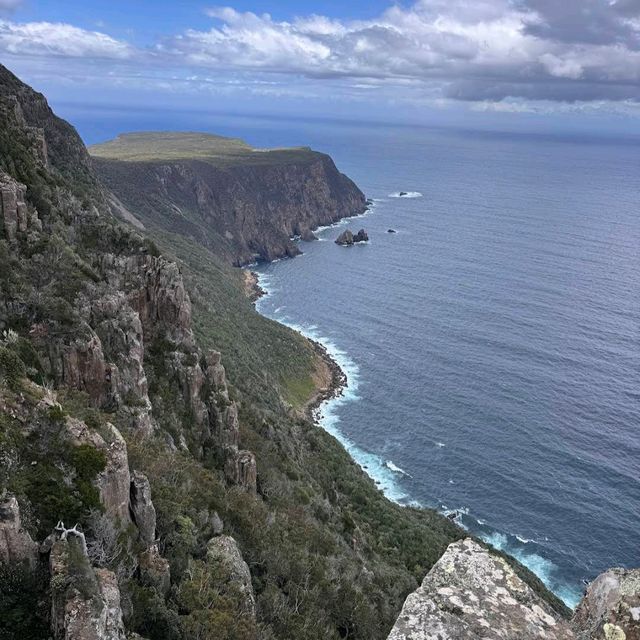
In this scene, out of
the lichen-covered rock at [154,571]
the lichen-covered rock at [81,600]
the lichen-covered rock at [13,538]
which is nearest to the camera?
the lichen-covered rock at [81,600]

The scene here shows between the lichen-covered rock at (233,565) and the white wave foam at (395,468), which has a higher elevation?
the lichen-covered rock at (233,565)

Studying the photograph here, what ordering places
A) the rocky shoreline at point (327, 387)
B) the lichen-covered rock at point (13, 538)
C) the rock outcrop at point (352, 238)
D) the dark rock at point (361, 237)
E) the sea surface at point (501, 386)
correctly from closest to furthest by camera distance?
1. the lichen-covered rock at point (13, 538)
2. the sea surface at point (501, 386)
3. the rocky shoreline at point (327, 387)
4. the rock outcrop at point (352, 238)
5. the dark rock at point (361, 237)

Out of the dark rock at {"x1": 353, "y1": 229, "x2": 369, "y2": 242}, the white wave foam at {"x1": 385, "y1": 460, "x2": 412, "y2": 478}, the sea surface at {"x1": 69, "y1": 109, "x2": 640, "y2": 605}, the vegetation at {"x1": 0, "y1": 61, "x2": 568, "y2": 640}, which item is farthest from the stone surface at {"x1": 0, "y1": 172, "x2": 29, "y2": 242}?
the dark rock at {"x1": 353, "y1": 229, "x2": 369, "y2": 242}

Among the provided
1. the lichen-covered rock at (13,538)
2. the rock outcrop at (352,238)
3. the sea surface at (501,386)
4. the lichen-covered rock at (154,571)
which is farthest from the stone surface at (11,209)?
the rock outcrop at (352,238)

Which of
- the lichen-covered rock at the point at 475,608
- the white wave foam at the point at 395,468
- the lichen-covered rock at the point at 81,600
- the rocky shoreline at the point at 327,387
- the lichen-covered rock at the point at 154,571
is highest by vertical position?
the lichen-covered rock at the point at 475,608

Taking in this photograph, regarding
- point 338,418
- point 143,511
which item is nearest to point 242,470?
point 143,511

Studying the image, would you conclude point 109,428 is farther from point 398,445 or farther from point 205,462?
point 398,445

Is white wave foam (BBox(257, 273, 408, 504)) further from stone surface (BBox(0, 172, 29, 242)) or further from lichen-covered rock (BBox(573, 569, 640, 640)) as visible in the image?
lichen-covered rock (BBox(573, 569, 640, 640))

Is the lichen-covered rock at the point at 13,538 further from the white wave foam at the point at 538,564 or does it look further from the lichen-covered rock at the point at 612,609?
the white wave foam at the point at 538,564
